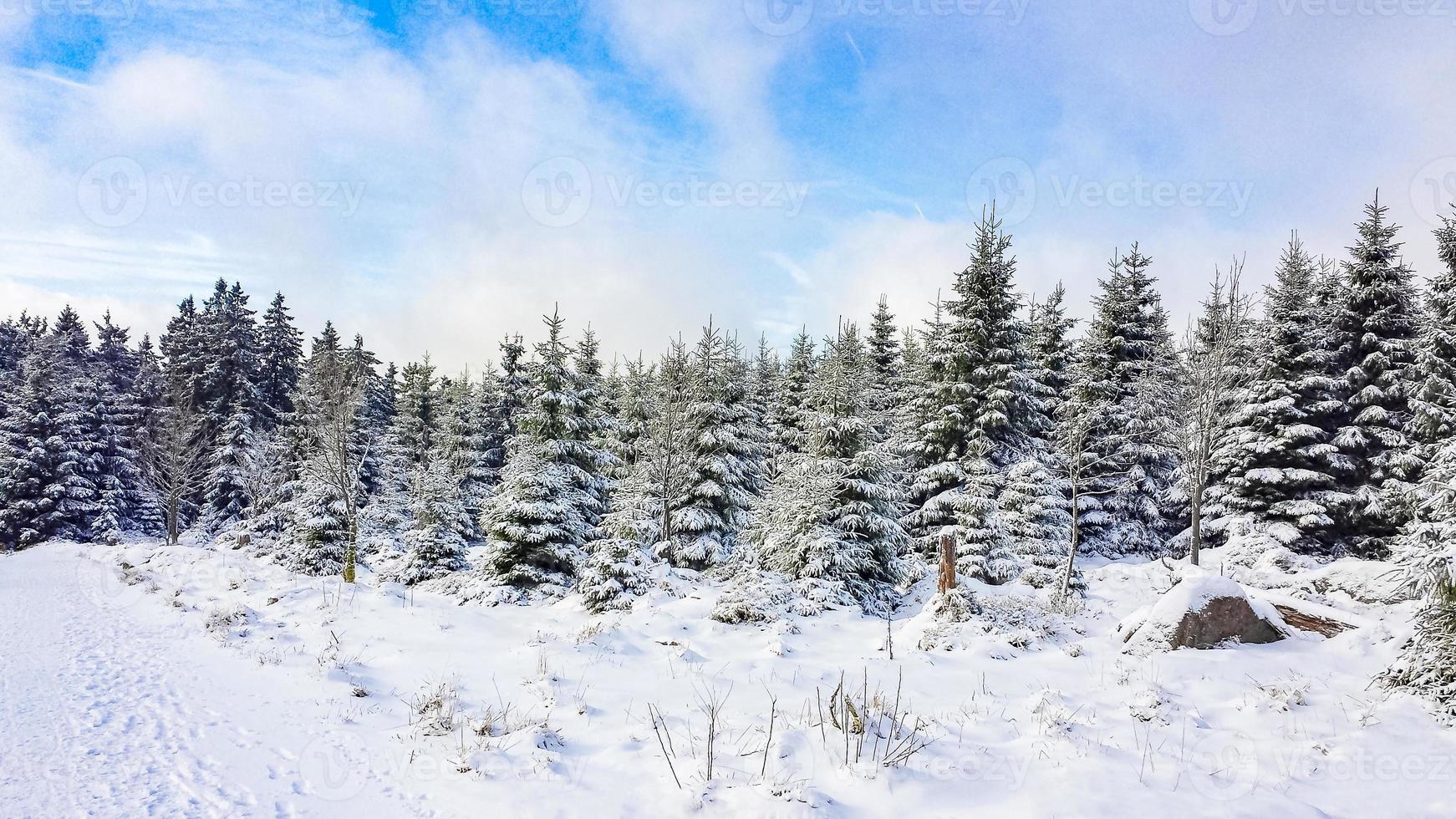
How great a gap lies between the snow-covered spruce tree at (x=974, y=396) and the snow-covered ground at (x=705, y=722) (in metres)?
7.58

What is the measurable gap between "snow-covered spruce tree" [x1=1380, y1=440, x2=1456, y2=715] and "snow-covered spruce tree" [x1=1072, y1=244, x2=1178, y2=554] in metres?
14.7

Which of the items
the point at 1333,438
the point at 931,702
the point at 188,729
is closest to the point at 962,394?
the point at 1333,438

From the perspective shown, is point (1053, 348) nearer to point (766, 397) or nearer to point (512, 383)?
point (766, 397)

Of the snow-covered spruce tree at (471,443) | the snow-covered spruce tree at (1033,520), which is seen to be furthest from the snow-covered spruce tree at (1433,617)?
the snow-covered spruce tree at (471,443)

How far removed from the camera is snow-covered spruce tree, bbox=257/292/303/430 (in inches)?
1580

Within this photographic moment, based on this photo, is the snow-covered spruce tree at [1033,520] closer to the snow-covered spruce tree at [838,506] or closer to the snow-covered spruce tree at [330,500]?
the snow-covered spruce tree at [838,506]

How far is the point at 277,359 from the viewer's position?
135ft

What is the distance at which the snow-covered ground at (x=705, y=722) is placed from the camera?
4844 millimetres

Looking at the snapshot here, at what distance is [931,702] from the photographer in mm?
7082

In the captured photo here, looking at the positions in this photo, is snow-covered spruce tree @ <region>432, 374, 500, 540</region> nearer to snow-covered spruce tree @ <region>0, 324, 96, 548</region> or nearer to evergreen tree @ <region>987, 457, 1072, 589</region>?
snow-covered spruce tree @ <region>0, 324, 96, 548</region>

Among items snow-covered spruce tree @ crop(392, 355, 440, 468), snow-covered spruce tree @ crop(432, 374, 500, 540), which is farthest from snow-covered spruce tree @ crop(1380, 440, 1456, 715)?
snow-covered spruce tree @ crop(392, 355, 440, 468)

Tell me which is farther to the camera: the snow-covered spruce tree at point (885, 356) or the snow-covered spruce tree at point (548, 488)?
the snow-covered spruce tree at point (885, 356)

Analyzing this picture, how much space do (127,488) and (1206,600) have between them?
49859 mm

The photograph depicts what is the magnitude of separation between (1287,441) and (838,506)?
16121 mm
